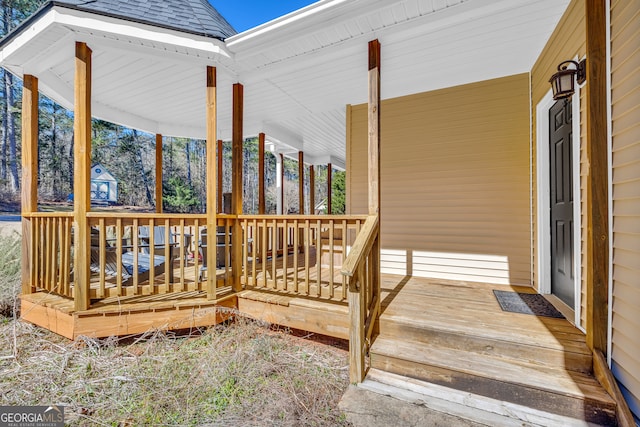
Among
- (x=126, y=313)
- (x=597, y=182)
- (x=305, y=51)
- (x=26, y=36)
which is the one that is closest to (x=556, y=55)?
(x=597, y=182)

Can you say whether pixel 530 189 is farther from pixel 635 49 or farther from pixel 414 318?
pixel 414 318

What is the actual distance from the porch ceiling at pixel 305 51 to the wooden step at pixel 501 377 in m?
2.85

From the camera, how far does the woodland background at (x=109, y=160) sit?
595 inches

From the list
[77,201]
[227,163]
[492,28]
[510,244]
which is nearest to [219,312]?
[77,201]

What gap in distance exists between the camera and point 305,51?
3037mm

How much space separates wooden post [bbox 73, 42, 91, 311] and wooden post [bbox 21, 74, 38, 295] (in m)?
1.13

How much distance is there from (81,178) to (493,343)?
12.9 feet

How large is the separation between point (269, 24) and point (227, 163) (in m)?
26.2

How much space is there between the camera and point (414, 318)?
2.54 metres

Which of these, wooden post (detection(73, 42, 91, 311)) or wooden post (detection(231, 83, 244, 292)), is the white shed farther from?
wooden post (detection(231, 83, 244, 292))

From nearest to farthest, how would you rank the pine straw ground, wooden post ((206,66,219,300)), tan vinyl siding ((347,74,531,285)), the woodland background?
the pine straw ground, wooden post ((206,66,219,300)), tan vinyl siding ((347,74,531,285)), the woodland background

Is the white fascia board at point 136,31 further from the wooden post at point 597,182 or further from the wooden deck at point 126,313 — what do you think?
the wooden post at point 597,182

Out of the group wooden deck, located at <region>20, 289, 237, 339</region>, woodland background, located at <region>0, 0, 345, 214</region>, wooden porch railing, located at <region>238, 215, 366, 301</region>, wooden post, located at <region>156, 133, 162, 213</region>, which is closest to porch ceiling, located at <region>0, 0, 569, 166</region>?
wooden post, located at <region>156, 133, 162, 213</region>

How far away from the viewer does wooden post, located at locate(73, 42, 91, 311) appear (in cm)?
272
